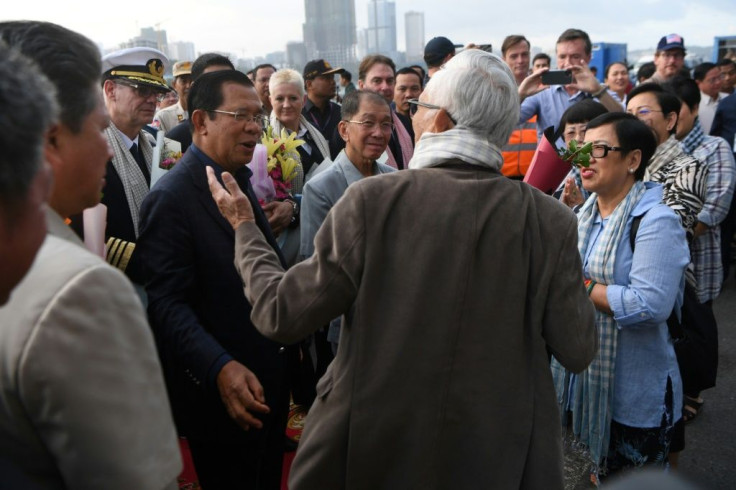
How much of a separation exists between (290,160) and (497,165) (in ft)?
6.23

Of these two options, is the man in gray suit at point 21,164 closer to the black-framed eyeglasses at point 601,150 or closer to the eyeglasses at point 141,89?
the black-framed eyeglasses at point 601,150

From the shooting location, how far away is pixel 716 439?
372 cm

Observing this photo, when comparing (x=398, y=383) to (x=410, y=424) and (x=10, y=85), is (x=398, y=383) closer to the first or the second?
(x=410, y=424)

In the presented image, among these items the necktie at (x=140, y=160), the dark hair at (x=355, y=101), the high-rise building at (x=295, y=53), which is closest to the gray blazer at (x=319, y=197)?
the dark hair at (x=355, y=101)

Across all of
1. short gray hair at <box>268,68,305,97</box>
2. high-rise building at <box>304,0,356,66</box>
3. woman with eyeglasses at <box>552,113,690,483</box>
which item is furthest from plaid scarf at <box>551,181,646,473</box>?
high-rise building at <box>304,0,356,66</box>

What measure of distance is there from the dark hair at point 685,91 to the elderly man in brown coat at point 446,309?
362 centimetres

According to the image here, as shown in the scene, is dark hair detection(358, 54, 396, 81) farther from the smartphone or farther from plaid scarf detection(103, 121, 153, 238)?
plaid scarf detection(103, 121, 153, 238)

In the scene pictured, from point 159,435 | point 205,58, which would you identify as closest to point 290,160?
point 205,58

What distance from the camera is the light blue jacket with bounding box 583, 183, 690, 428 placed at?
7.93 ft

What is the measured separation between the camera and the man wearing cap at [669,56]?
7.30 m

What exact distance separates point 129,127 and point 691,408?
3.97 m

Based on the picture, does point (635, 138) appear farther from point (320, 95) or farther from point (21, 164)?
point (320, 95)

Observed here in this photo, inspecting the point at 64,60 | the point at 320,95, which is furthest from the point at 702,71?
the point at 64,60

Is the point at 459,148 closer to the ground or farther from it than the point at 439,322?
farther from it
